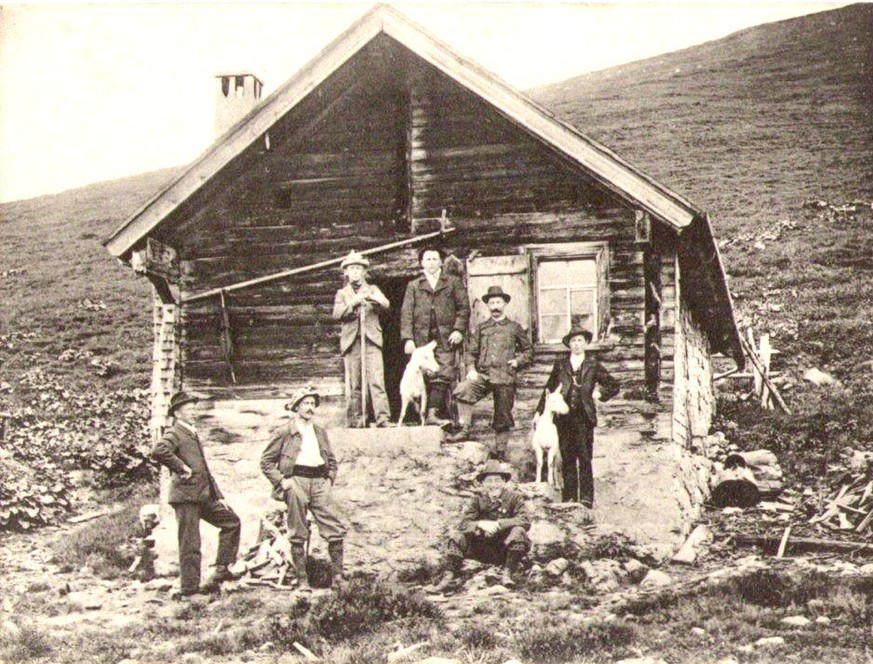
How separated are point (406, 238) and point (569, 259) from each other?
6.68 feet

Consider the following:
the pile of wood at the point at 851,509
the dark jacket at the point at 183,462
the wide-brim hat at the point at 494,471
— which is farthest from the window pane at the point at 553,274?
the dark jacket at the point at 183,462

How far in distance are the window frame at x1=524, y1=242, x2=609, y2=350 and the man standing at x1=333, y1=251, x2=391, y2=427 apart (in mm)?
1771

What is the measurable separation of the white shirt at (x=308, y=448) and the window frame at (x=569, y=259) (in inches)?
123

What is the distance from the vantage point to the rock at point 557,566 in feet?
34.6

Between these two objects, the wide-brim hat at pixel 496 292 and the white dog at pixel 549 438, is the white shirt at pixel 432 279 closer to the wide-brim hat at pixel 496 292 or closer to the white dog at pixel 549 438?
the wide-brim hat at pixel 496 292

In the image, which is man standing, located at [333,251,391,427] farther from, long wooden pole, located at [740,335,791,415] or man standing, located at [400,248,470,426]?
long wooden pole, located at [740,335,791,415]

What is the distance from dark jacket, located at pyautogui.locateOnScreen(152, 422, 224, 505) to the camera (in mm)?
10852

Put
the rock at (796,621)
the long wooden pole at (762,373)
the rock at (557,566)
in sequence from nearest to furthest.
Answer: the rock at (796,621) < the rock at (557,566) < the long wooden pole at (762,373)

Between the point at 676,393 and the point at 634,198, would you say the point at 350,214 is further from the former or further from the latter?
the point at 676,393

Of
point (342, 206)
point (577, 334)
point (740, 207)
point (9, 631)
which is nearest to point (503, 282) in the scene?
point (577, 334)

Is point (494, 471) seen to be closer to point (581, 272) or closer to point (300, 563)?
point (300, 563)

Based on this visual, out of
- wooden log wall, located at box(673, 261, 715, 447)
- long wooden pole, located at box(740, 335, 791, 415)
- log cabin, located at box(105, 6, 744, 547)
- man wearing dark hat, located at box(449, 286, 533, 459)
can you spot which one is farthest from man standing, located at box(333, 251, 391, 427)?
long wooden pole, located at box(740, 335, 791, 415)

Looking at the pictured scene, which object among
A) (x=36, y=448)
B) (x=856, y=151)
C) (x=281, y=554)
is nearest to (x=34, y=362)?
(x=36, y=448)

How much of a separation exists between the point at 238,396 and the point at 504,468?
13.6 ft
